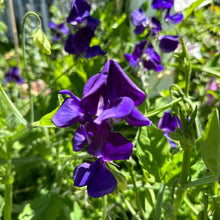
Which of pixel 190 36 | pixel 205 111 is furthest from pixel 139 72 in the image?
pixel 190 36

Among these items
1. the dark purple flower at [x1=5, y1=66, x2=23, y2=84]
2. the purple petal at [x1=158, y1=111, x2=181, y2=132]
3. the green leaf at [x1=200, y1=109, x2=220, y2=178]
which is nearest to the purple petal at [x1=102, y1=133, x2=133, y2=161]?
the green leaf at [x1=200, y1=109, x2=220, y2=178]

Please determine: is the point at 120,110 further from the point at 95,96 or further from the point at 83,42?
the point at 83,42

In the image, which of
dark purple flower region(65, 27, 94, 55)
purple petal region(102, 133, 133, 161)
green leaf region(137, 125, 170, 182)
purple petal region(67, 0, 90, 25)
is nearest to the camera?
purple petal region(102, 133, 133, 161)

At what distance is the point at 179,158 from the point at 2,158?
505 mm

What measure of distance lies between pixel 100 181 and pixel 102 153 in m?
0.05

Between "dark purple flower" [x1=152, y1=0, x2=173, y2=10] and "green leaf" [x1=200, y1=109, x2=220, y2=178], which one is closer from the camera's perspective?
"green leaf" [x1=200, y1=109, x2=220, y2=178]

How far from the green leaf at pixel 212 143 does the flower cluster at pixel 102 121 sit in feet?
0.32

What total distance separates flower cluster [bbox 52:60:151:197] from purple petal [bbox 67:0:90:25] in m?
0.49

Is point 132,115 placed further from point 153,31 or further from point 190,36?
point 190,36

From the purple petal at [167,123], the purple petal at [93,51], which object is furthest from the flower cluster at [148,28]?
the purple petal at [167,123]

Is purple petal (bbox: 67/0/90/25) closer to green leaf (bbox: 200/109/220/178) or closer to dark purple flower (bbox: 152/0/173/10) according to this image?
dark purple flower (bbox: 152/0/173/10)

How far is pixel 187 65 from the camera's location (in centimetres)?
75

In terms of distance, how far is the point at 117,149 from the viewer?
556mm

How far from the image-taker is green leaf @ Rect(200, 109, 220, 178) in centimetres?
45
